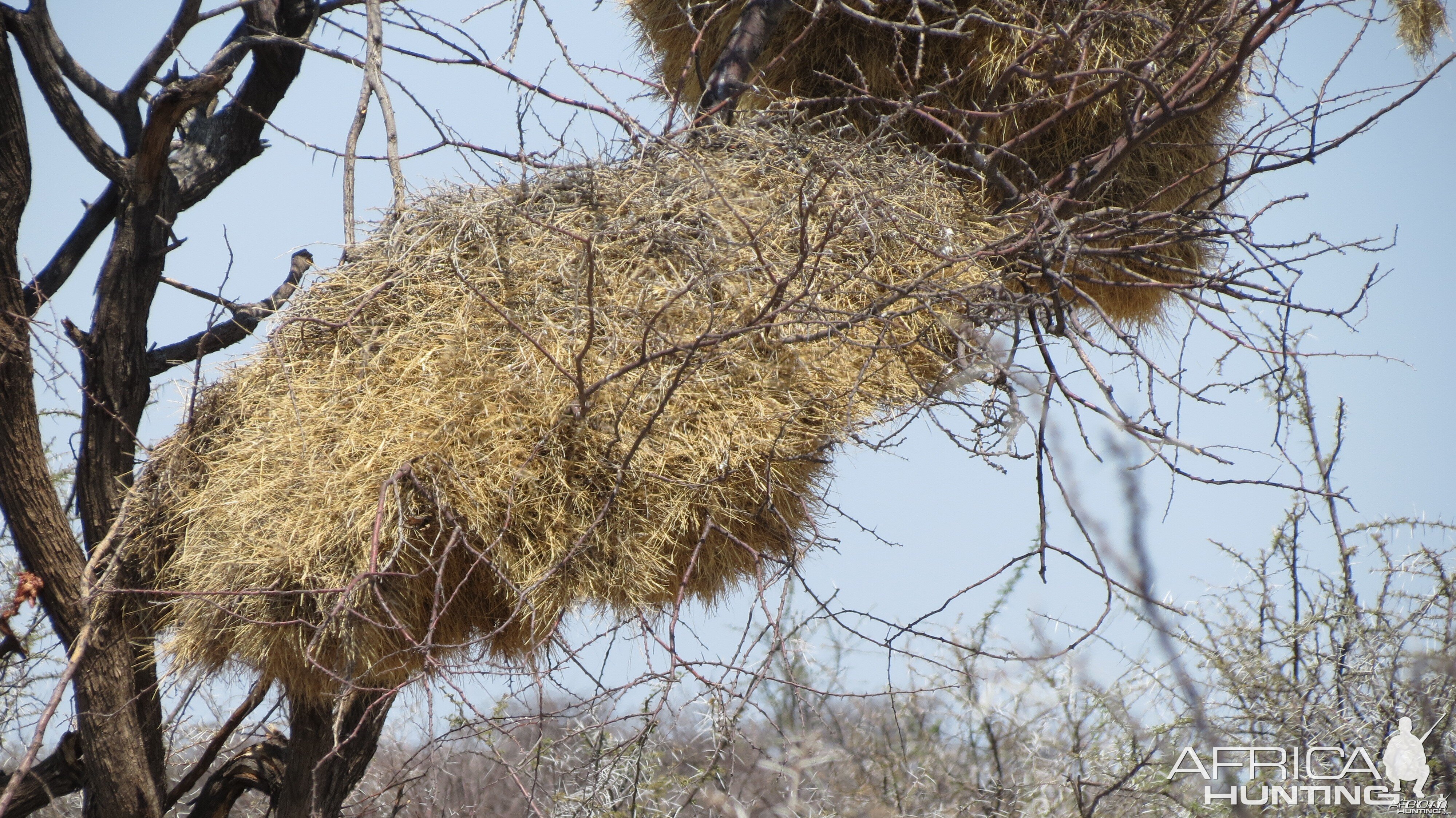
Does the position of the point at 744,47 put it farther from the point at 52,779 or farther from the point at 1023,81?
the point at 52,779

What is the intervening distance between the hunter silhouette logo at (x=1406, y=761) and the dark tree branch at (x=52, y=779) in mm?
3046

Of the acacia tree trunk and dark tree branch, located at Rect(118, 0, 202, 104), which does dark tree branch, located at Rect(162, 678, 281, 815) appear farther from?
dark tree branch, located at Rect(118, 0, 202, 104)

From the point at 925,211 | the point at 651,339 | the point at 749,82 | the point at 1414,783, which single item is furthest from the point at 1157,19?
the point at 1414,783

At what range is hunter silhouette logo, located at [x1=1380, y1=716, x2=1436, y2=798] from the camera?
2.72 meters

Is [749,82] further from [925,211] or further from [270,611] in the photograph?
[270,611]

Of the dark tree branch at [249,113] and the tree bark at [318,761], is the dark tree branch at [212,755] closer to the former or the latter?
the tree bark at [318,761]

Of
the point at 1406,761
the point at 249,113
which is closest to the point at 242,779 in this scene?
the point at 249,113

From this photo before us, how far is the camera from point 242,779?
2.73 m

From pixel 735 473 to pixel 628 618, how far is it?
0.35m

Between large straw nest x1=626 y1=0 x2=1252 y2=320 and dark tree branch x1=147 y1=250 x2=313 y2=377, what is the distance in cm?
102

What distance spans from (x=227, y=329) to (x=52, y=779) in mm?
1107

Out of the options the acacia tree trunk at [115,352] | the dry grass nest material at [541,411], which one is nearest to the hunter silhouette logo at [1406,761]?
the dry grass nest material at [541,411]

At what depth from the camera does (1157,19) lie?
2.54 m

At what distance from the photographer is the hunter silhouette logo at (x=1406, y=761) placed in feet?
8.94
